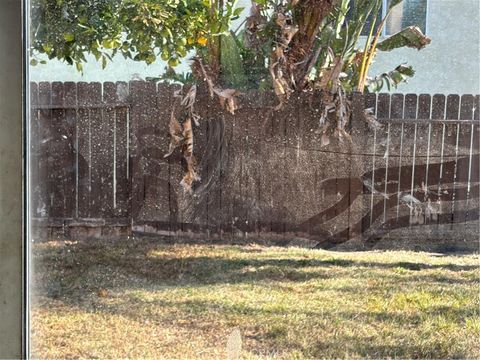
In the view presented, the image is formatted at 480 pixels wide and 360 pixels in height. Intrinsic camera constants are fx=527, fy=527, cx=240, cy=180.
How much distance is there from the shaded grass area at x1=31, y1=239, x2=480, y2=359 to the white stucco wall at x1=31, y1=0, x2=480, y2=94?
1.02ft

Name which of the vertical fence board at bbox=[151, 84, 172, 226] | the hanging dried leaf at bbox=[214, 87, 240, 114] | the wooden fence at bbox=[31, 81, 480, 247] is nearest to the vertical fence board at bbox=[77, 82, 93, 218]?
the wooden fence at bbox=[31, 81, 480, 247]

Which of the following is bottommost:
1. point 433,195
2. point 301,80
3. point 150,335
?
point 150,335

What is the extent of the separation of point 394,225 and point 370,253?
0.22 feet

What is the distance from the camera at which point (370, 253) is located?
0.98 meters

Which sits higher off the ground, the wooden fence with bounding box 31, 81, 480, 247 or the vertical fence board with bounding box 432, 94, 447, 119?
the vertical fence board with bounding box 432, 94, 447, 119

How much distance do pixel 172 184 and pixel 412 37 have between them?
1.69 ft

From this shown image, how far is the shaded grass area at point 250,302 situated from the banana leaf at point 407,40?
0.38 meters

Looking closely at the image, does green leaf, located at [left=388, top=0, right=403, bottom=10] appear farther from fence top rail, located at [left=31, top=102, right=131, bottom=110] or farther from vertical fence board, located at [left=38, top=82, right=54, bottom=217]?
vertical fence board, located at [left=38, top=82, right=54, bottom=217]

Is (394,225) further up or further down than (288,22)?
further down

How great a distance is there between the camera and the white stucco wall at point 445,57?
95cm

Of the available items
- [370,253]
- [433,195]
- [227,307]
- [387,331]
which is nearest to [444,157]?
[433,195]

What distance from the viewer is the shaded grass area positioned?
96 cm

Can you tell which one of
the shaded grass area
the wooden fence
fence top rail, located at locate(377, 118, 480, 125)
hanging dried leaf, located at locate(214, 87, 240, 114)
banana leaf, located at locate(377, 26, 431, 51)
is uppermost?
banana leaf, located at locate(377, 26, 431, 51)

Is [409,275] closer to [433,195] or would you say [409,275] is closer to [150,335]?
[433,195]
